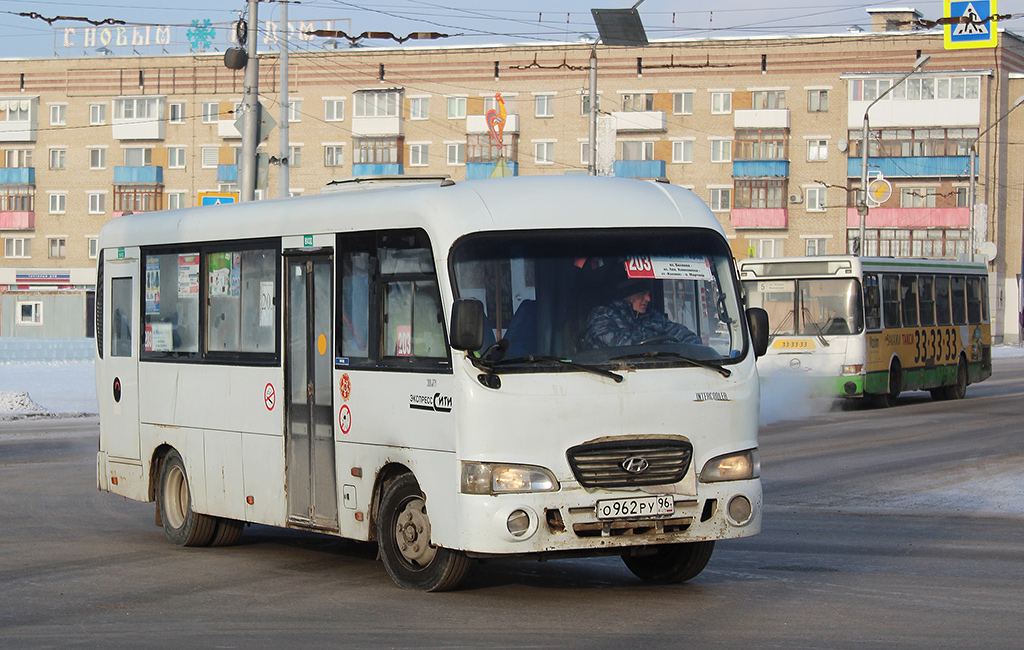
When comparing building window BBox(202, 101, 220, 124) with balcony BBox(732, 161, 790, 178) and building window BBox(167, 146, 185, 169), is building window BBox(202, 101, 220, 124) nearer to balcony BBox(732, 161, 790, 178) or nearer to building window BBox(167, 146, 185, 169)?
building window BBox(167, 146, 185, 169)

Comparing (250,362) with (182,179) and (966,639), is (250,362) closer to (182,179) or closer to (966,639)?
(966,639)

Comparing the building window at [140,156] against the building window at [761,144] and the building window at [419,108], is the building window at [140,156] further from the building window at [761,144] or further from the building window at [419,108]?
the building window at [761,144]

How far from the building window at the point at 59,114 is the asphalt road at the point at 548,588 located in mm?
72206

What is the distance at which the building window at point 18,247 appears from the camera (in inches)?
3337

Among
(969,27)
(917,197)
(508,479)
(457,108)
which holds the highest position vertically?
(969,27)

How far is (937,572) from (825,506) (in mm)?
4026

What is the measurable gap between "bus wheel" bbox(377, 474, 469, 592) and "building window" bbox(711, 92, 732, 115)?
227 ft

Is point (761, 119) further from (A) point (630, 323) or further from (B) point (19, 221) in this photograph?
(A) point (630, 323)

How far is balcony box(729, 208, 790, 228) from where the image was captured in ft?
249

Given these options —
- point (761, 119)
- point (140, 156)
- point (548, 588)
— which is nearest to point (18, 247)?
point (140, 156)

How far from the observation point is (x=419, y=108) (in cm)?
7931

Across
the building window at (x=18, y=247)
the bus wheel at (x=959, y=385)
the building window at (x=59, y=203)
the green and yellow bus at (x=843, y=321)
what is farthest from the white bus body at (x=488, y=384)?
the building window at (x=18, y=247)

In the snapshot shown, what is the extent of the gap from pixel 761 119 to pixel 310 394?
6799cm

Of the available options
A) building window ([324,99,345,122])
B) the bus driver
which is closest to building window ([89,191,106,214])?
building window ([324,99,345,122])
